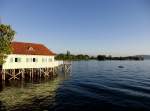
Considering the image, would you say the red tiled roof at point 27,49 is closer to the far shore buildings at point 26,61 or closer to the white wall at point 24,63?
the far shore buildings at point 26,61

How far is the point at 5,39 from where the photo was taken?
40688 mm

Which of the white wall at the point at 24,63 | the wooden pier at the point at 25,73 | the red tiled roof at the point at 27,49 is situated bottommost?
the wooden pier at the point at 25,73

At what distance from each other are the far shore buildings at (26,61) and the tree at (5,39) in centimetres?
455

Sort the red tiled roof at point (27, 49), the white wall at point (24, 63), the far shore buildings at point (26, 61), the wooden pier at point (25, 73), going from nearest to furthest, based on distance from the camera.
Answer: the white wall at point (24, 63) → the far shore buildings at point (26, 61) → the wooden pier at point (25, 73) → the red tiled roof at point (27, 49)

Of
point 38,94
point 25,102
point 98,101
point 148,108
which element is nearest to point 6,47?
point 38,94

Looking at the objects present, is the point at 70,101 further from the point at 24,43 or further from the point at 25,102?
the point at 24,43

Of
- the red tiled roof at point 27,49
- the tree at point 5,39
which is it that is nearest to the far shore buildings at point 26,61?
the red tiled roof at point 27,49

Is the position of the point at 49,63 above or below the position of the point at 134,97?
above

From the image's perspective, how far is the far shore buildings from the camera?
46.2 m

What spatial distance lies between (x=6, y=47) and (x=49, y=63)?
15.9 metres

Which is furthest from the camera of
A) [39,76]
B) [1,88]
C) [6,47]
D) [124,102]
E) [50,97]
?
[39,76]

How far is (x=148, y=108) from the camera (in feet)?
86.1

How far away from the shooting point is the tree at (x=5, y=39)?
4022 cm

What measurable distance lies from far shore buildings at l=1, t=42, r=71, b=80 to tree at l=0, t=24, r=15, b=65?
4.55 m
